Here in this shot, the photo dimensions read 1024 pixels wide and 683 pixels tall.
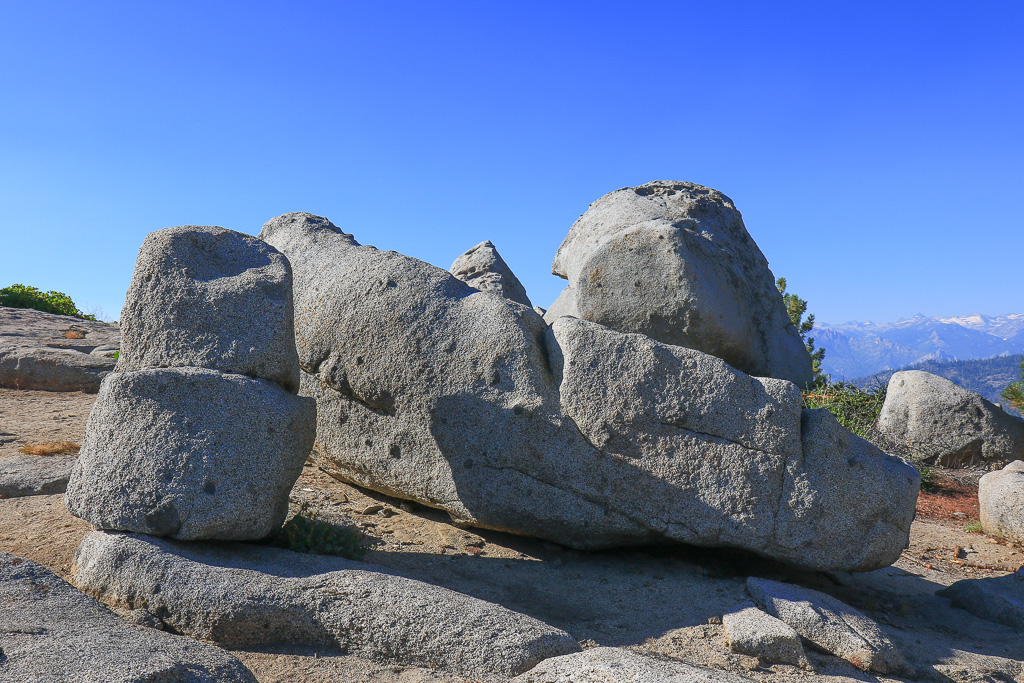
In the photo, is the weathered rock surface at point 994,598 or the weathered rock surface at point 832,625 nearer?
the weathered rock surface at point 832,625

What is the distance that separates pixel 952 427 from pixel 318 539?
35.1 ft

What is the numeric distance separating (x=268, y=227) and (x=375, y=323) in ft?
8.82

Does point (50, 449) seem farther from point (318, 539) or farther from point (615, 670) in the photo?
point (615, 670)

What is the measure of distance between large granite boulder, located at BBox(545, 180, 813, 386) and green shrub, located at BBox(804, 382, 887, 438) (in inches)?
52.4

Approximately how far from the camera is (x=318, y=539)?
5488mm

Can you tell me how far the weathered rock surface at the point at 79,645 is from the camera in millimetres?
3330

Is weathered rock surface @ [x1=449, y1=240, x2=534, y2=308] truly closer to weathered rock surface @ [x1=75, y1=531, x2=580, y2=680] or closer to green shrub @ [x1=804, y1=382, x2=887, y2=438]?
weathered rock surface @ [x1=75, y1=531, x2=580, y2=680]

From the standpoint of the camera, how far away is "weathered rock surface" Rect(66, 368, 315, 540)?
16.2ft

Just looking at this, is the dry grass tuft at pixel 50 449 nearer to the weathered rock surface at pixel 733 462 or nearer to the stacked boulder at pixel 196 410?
the stacked boulder at pixel 196 410

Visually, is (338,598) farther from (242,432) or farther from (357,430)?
(357,430)

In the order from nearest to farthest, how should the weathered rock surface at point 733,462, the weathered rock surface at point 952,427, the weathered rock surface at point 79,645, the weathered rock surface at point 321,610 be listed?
the weathered rock surface at point 79,645, the weathered rock surface at point 321,610, the weathered rock surface at point 733,462, the weathered rock surface at point 952,427

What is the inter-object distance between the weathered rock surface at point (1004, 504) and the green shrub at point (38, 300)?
19912 mm

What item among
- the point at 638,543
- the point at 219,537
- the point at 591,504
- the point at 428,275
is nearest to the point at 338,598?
the point at 219,537

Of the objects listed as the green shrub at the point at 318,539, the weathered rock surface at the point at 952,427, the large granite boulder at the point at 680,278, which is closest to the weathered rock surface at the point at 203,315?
the green shrub at the point at 318,539
